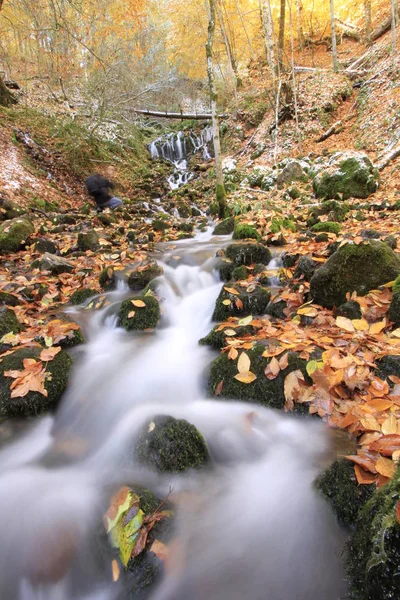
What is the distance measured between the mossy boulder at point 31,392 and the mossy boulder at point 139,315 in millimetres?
1100

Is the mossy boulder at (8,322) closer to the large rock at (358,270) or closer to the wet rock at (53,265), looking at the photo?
the wet rock at (53,265)

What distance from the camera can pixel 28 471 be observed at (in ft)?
7.75

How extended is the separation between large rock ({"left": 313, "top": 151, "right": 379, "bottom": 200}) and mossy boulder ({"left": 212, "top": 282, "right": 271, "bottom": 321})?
599 centimetres

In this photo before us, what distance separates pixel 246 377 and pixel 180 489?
1.01 meters

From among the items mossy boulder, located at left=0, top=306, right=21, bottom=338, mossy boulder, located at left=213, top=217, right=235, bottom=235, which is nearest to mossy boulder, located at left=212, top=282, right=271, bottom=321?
mossy boulder, located at left=0, top=306, right=21, bottom=338

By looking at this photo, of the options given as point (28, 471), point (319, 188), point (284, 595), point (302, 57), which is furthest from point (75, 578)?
point (302, 57)

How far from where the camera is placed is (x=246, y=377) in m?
2.70

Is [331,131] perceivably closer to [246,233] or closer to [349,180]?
[349,180]

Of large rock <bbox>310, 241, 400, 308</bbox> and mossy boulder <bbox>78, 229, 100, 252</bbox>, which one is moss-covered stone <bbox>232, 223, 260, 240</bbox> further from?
large rock <bbox>310, 241, 400, 308</bbox>

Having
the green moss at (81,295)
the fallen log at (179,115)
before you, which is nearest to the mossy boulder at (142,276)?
the green moss at (81,295)

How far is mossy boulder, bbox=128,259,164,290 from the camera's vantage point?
536cm

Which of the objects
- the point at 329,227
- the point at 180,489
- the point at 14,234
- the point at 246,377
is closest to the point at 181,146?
the point at 14,234

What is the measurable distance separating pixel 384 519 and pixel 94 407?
2520 mm

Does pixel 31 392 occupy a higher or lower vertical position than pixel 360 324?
lower
